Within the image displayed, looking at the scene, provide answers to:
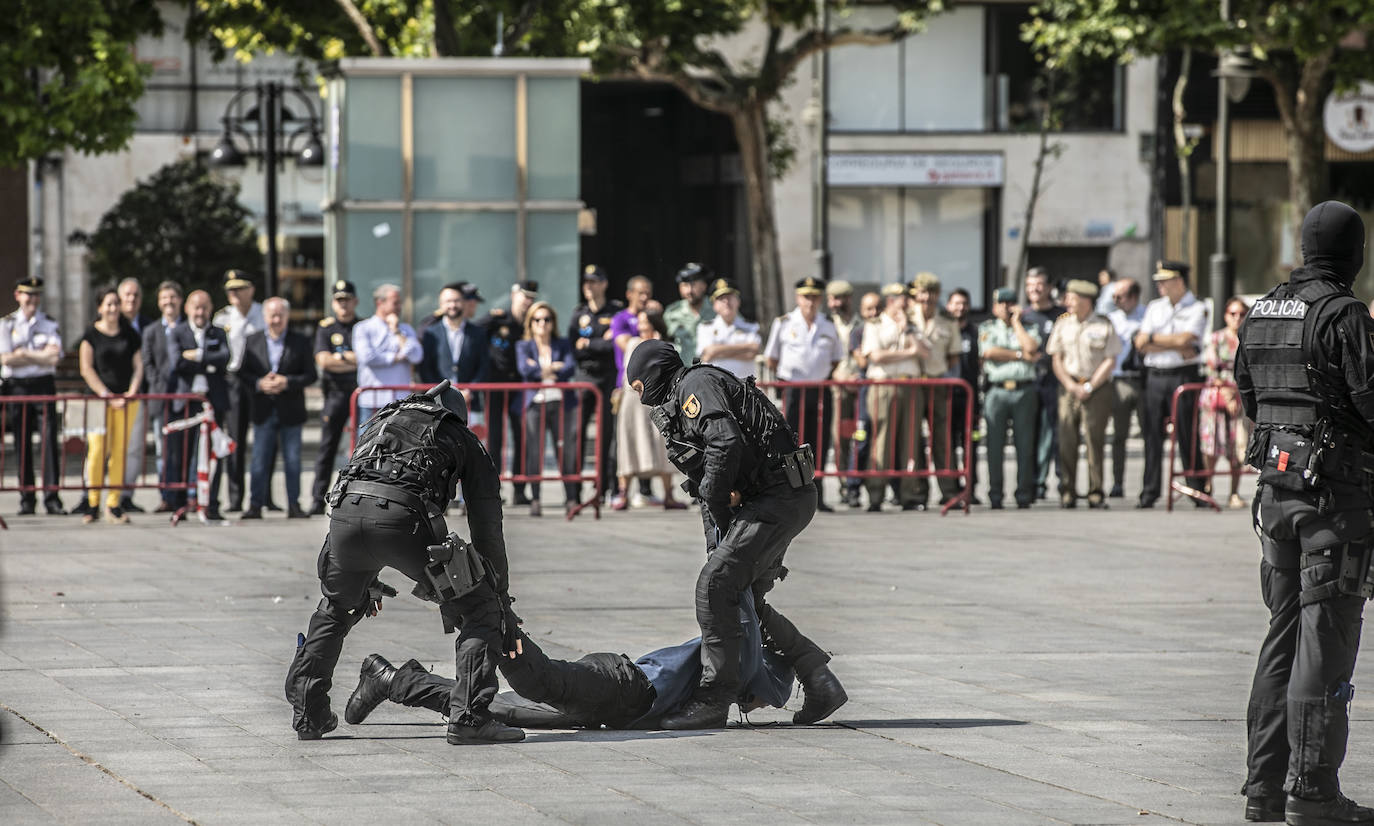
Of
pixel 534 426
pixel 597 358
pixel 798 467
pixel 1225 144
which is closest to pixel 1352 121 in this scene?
pixel 1225 144

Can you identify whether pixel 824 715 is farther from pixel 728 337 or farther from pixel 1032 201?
pixel 1032 201

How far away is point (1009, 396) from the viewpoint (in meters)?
15.8

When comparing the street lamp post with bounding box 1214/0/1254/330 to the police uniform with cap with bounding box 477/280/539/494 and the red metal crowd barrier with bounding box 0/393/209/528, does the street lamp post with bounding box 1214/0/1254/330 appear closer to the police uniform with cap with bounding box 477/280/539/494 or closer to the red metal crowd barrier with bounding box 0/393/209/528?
the police uniform with cap with bounding box 477/280/539/494

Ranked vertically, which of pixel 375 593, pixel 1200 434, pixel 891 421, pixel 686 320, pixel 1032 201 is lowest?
pixel 375 593

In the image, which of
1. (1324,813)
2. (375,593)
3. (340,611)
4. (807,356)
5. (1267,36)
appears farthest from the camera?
(1267,36)

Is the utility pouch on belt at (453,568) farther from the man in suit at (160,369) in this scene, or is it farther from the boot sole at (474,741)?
the man in suit at (160,369)

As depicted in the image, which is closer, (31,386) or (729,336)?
(31,386)

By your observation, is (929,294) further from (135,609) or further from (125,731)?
(125,731)

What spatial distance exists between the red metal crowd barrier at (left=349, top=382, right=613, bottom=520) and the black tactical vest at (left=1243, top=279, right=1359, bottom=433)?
9.15 meters

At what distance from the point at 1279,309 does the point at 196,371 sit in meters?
10.5

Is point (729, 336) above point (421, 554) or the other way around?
above

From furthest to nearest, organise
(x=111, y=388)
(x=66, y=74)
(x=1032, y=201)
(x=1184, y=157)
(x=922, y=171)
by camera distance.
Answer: (x=922, y=171), (x=1032, y=201), (x=1184, y=157), (x=66, y=74), (x=111, y=388)

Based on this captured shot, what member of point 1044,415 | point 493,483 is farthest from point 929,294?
point 493,483

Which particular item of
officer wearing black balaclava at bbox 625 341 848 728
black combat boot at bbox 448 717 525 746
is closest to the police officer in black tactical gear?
black combat boot at bbox 448 717 525 746
